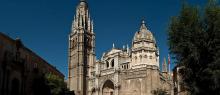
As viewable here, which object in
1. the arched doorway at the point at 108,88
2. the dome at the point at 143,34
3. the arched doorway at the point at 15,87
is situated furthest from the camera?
the arched doorway at the point at 108,88

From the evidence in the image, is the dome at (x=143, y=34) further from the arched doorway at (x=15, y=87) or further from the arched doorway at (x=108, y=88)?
the arched doorway at (x=15, y=87)

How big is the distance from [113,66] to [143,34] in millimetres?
9893

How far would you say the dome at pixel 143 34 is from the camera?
62.7 metres

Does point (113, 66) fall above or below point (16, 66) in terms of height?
above

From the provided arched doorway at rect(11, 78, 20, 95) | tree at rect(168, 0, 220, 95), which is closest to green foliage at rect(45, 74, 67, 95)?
arched doorway at rect(11, 78, 20, 95)

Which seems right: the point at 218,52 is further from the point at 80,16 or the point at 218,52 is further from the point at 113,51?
the point at 80,16

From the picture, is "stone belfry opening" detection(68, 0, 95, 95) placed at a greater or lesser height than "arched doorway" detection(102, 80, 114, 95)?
greater

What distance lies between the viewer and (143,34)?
206 ft

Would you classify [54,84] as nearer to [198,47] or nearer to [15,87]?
[15,87]

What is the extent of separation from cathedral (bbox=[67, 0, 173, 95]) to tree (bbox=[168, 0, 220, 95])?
86.2 feet

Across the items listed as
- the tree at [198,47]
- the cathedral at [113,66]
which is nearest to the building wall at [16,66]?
the tree at [198,47]

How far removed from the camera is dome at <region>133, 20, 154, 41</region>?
62662 mm

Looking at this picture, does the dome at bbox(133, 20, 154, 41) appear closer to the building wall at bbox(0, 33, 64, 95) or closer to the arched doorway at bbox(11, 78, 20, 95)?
the building wall at bbox(0, 33, 64, 95)

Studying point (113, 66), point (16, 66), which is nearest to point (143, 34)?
point (113, 66)
